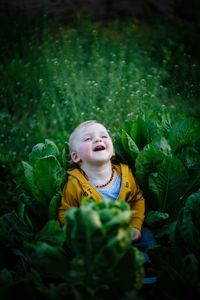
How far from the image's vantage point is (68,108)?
379 cm

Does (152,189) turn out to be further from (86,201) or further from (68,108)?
(68,108)

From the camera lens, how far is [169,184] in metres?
2.26

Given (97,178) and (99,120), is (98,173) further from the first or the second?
(99,120)

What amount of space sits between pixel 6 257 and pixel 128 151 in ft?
2.91

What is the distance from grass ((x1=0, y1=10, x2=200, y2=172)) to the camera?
3607 millimetres

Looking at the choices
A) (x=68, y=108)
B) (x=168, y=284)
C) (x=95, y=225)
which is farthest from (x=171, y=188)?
(x=68, y=108)

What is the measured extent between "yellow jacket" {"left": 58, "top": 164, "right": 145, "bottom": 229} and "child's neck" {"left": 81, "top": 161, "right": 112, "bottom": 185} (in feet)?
0.14

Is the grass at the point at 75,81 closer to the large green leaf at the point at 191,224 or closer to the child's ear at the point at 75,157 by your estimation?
the child's ear at the point at 75,157

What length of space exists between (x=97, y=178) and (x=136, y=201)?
24 cm

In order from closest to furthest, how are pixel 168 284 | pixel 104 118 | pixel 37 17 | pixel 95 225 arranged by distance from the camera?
pixel 95 225
pixel 168 284
pixel 104 118
pixel 37 17

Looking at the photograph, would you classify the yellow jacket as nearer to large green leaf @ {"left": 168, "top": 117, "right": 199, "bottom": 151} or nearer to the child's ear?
the child's ear

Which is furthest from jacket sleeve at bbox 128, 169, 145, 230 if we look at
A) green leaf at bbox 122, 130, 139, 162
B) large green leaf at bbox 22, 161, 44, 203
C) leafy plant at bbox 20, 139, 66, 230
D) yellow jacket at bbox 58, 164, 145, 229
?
large green leaf at bbox 22, 161, 44, 203

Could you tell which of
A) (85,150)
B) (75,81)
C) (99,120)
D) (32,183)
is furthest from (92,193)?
(75,81)

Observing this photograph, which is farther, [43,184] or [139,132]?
[139,132]
